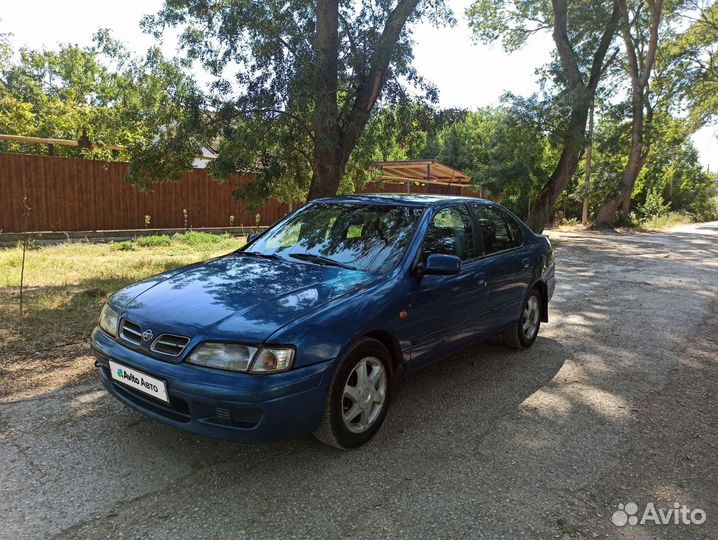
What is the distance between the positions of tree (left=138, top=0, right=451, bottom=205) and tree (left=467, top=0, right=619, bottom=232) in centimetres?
844

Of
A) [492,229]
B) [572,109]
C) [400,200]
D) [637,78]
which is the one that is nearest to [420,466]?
[400,200]

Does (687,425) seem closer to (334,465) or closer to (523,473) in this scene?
(523,473)

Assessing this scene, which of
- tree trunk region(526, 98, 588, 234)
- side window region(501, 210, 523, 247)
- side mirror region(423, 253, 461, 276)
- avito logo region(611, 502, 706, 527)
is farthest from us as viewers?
tree trunk region(526, 98, 588, 234)

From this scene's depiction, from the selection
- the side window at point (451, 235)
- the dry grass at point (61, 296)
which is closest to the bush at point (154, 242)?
the dry grass at point (61, 296)

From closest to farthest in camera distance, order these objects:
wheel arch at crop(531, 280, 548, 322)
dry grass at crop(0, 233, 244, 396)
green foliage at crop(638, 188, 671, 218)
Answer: dry grass at crop(0, 233, 244, 396), wheel arch at crop(531, 280, 548, 322), green foliage at crop(638, 188, 671, 218)

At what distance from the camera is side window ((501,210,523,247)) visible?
5.12 m

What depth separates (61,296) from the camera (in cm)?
670

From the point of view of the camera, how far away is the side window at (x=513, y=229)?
5125mm

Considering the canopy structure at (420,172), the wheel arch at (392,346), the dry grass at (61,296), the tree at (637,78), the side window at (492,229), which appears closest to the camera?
the wheel arch at (392,346)

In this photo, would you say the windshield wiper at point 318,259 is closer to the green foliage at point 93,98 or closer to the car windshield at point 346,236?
the car windshield at point 346,236

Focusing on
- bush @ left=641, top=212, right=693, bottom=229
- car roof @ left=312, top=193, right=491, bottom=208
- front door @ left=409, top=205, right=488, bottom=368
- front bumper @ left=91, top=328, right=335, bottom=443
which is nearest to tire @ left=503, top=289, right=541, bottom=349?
front door @ left=409, top=205, right=488, bottom=368

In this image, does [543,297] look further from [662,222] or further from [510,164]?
[662,222]

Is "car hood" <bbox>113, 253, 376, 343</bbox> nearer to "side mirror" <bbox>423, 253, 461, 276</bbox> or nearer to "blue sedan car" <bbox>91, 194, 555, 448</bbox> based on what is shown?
"blue sedan car" <bbox>91, 194, 555, 448</bbox>

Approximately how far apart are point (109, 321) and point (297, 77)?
5094 mm
